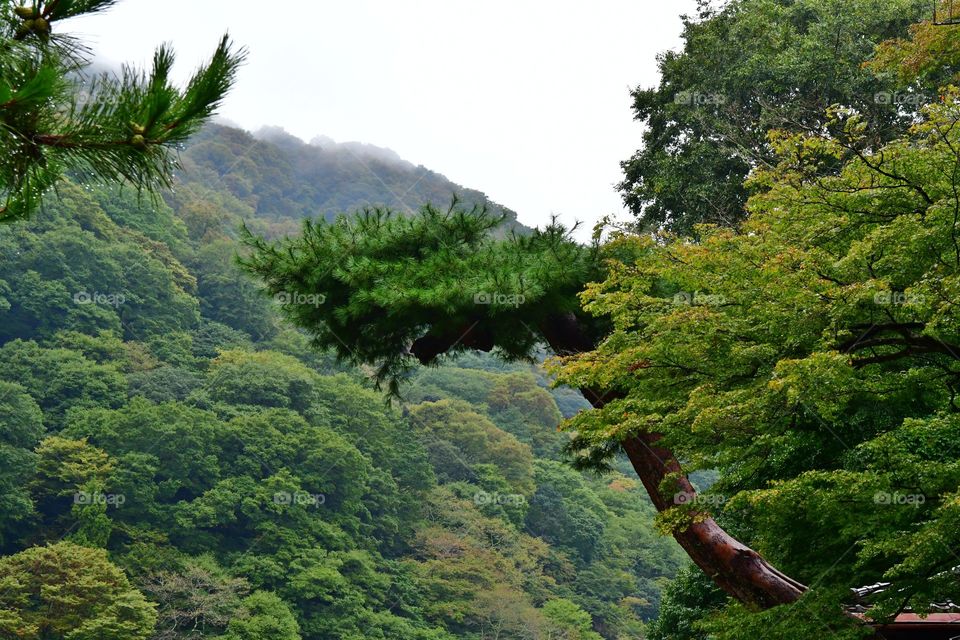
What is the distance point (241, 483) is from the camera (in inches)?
1126

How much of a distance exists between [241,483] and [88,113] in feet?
90.3

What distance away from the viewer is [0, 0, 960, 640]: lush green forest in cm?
467

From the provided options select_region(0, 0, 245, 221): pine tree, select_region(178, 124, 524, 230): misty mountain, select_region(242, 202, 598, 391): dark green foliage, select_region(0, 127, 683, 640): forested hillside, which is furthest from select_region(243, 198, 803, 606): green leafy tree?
select_region(178, 124, 524, 230): misty mountain

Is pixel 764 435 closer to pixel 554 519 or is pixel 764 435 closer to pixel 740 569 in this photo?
pixel 740 569

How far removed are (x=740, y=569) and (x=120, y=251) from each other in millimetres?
35569

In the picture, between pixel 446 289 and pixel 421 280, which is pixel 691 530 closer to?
pixel 446 289

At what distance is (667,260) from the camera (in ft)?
22.9

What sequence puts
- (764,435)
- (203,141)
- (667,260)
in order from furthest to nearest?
(203,141), (667,260), (764,435)

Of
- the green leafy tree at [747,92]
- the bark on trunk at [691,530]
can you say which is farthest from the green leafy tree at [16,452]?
the bark on trunk at [691,530]

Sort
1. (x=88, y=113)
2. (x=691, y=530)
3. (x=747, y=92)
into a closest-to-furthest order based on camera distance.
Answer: (x=88, y=113), (x=691, y=530), (x=747, y=92)

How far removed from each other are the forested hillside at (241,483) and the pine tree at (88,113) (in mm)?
20634

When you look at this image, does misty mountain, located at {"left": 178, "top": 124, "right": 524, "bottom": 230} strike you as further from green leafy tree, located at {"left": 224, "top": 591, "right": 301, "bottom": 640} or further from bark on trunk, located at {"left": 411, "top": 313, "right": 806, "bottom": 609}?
bark on trunk, located at {"left": 411, "top": 313, "right": 806, "bottom": 609}

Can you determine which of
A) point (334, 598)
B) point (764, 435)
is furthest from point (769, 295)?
point (334, 598)

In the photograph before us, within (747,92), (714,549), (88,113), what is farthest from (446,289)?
(747,92)
